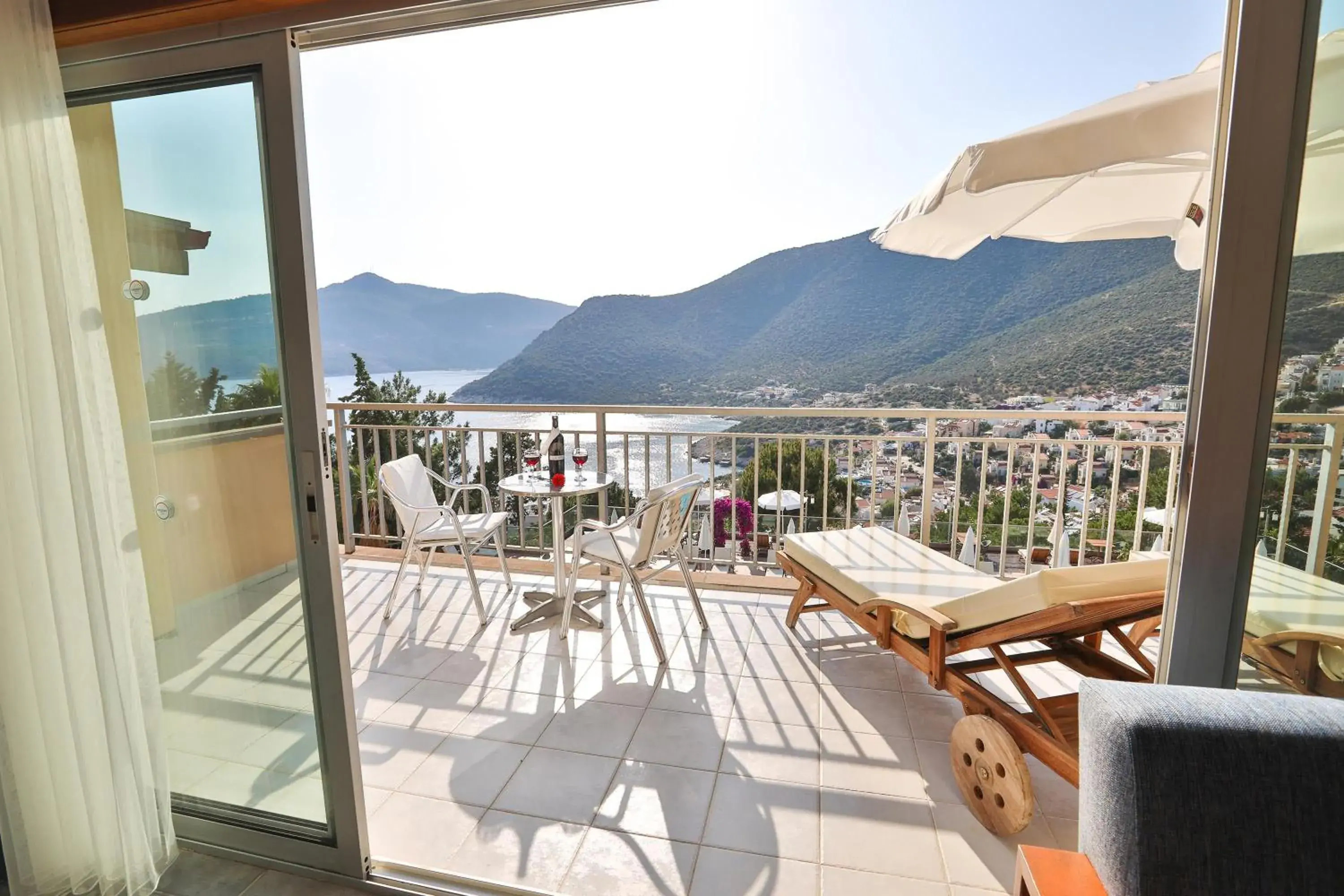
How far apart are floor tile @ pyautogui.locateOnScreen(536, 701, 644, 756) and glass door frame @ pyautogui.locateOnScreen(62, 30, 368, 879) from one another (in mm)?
779

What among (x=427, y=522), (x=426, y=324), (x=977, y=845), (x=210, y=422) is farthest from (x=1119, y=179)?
(x=426, y=324)

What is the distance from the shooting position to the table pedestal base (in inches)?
130

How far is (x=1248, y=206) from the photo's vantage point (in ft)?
3.58

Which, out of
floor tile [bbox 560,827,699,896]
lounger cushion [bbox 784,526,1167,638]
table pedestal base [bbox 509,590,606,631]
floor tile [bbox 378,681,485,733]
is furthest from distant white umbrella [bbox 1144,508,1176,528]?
floor tile [bbox 378,681,485,733]

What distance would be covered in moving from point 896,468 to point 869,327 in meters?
4.61

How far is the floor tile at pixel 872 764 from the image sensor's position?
2061 millimetres

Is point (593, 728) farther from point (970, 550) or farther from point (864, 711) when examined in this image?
point (970, 550)

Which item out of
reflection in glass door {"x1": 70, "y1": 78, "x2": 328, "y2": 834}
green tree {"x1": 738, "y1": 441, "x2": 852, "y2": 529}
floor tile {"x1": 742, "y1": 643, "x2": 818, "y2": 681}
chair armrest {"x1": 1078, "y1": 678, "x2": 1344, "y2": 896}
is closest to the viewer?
chair armrest {"x1": 1078, "y1": 678, "x2": 1344, "y2": 896}

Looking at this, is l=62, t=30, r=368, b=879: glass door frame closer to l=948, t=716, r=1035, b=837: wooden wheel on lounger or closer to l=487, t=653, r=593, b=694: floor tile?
l=487, t=653, r=593, b=694: floor tile

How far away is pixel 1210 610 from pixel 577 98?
7.29 meters

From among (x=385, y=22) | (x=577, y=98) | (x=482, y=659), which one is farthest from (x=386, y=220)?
(x=385, y=22)

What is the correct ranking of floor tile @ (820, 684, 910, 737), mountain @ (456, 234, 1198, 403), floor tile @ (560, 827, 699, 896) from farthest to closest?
mountain @ (456, 234, 1198, 403) < floor tile @ (820, 684, 910, 737) < floor tile @ (560, 827, 699, 896)

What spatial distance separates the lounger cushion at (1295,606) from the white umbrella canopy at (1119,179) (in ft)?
1.91

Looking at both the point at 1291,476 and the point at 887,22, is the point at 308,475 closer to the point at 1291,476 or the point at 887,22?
the point at 1291,476
